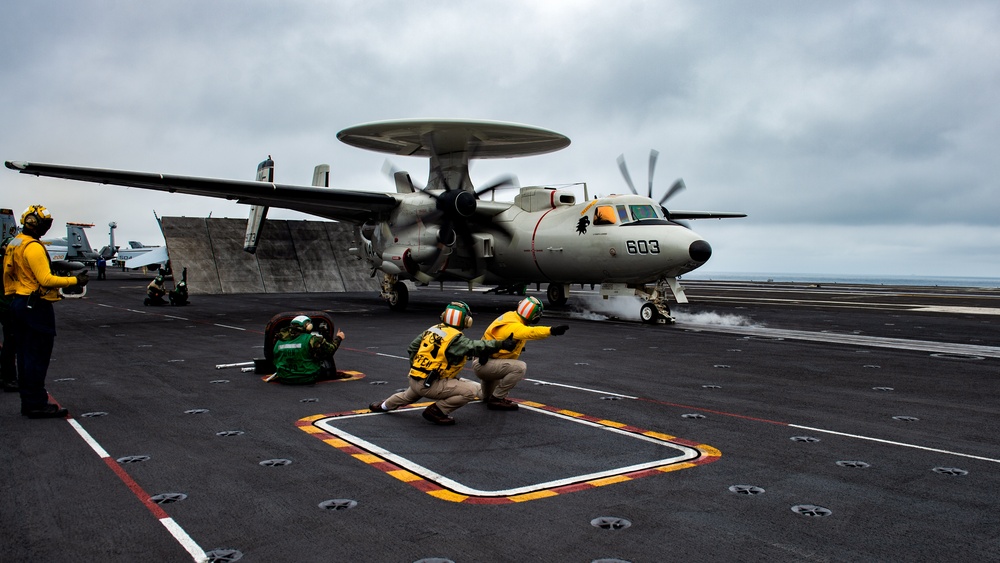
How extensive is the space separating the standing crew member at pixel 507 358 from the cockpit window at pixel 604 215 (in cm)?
1347

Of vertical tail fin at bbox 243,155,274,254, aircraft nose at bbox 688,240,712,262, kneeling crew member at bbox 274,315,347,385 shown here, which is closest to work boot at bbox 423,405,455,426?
kneeling crew member at bbox 274,315,347,385

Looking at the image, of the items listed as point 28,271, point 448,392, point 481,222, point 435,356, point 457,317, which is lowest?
point 448,392

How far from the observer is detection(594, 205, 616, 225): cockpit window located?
21.7 meters

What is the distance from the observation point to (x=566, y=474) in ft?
19.8

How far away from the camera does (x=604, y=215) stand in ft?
71.9

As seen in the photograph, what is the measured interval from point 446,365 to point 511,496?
277 centimetres

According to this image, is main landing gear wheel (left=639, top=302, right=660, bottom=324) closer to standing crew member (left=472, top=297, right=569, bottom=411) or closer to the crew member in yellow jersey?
standing crew member (left=472, top=297, right=569, bottom=411)

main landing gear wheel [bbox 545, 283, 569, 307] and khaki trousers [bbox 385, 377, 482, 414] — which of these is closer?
khaki trousers [bbox 385, 377, 482, 414]

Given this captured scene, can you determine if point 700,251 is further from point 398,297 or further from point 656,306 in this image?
point 398,297

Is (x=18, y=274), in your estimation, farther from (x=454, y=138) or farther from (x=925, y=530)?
(x=454, y=138)

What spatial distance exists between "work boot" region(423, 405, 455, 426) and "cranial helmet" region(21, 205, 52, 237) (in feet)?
18.3

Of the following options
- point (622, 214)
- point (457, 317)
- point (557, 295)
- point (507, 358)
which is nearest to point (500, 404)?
point (507, 358)

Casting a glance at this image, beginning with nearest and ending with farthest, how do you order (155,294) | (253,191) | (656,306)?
(656,306), (253,191), (155,294)

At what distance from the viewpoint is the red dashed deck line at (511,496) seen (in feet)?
17.7
